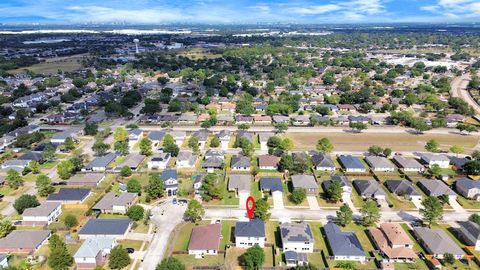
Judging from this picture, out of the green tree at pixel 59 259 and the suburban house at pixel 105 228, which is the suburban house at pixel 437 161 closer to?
the suburban house at pixel 105 228

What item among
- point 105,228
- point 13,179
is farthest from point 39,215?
point 13,179

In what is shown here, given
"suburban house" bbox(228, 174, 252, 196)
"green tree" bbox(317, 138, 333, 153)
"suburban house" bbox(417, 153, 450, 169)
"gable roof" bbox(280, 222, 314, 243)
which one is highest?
"green tree" bbox(317, 138, 333, 153)

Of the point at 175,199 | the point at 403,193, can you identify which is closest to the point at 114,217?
the point at 175,199

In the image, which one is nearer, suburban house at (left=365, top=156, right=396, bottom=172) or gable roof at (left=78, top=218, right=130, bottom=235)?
gable roof at (left=78, top=218, right=130, bottom=235)

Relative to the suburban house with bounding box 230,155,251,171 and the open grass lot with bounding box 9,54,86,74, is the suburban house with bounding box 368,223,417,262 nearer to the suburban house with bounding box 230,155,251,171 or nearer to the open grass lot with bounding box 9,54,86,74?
the suburban house with bounding box 230,155,251,171

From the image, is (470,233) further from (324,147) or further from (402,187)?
(324,147)

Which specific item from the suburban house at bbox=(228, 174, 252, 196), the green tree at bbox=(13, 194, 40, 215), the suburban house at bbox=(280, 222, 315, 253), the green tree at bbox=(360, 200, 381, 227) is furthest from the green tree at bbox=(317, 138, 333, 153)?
the green tree at bbox=(13, 194, 40, 215)
